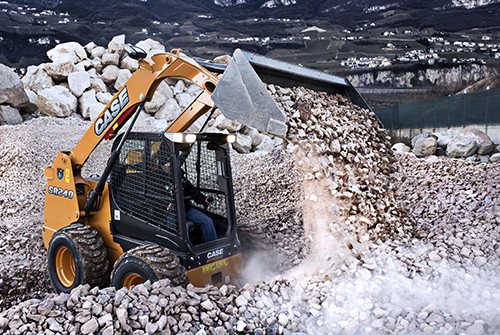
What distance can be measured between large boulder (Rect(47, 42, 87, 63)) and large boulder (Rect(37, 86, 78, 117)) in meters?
1.84

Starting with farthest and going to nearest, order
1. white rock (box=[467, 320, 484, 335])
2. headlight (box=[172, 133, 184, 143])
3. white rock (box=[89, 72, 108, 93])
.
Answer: white rock (box=[89, 72, 108, 93])
headlight (box=[172, 133, 184, 143])
white rock (box=[467, 320, 484, 335])

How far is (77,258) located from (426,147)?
41.4ft

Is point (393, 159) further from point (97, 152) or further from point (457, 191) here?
point (97, 152)

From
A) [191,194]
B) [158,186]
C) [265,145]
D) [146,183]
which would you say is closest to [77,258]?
[146,183]

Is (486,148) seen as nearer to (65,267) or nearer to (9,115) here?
(65,267)

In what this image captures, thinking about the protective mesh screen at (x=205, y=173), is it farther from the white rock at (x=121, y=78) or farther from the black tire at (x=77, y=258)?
the white rock at (x=121, y=78)

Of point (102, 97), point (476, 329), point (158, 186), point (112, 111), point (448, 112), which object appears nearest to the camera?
point (476, 329)

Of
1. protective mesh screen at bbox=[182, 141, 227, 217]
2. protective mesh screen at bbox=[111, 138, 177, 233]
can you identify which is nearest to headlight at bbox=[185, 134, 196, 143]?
protective mesh screen at bbox=[111, 138, 177, 233]

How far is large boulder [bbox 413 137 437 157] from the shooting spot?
1384 cm

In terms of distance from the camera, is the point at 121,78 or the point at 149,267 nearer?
the point at 149,267

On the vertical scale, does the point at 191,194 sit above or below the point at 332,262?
above

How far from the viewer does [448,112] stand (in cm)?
1647

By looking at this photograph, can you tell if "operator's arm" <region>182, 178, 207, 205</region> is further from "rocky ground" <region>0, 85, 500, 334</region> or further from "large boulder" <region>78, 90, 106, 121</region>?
"large boulder" <region>78, 90, 106, 121</region>

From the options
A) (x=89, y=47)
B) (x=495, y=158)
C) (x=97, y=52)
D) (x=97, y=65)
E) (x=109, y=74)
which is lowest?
(x=495, y=158)
